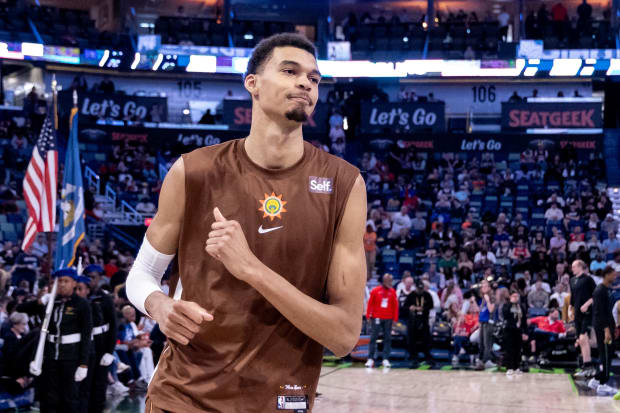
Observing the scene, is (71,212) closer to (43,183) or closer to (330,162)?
(43,183)

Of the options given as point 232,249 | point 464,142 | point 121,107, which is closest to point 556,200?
point 464,142

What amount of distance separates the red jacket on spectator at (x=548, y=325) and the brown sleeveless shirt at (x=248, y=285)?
1546 cm

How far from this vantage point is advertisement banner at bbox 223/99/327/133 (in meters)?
31.6

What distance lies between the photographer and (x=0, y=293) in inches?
503

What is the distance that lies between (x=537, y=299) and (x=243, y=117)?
15.6 m

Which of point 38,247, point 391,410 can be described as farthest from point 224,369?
point 38,247

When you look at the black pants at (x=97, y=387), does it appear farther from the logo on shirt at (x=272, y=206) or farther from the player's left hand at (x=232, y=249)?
the player's left hand at (x=232, y=249)

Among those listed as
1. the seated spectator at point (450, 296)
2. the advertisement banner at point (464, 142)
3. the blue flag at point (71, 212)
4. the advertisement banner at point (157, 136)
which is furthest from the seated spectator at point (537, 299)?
the advertisement banner at point (157, 136)

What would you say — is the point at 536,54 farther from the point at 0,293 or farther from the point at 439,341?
the point at 0,293

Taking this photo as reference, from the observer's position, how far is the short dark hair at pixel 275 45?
3.11 m

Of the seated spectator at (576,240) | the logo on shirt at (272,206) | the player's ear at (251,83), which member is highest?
the player's ear at (251,83)

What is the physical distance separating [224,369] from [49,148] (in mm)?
11139

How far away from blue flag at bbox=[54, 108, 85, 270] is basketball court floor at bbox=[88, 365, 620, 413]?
2234mm

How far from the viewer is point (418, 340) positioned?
60.3ft
